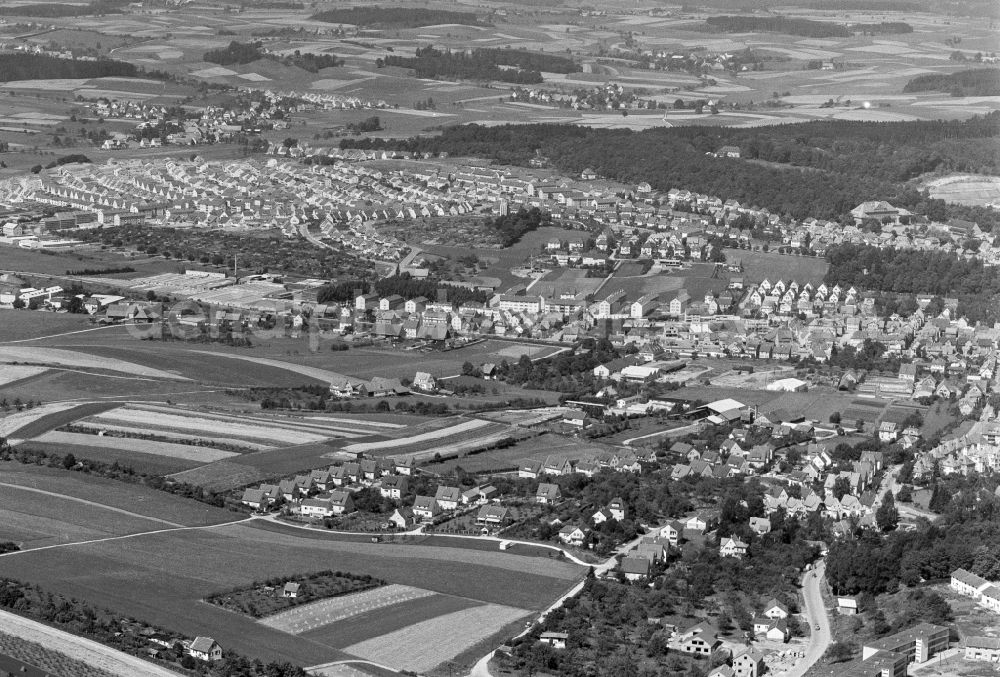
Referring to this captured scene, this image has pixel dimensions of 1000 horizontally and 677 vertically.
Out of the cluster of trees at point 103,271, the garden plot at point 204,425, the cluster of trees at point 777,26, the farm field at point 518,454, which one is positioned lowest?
the cluster of trees at point 103,271

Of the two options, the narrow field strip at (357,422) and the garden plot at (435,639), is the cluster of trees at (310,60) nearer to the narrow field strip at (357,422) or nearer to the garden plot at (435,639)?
the narrow field strip at (357,422)

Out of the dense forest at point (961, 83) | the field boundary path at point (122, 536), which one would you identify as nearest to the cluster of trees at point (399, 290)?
the field boundary path at point (122, 536)

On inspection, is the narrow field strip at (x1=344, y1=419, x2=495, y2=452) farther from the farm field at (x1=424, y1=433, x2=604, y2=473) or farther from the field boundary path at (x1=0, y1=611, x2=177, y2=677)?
the field boundary path at (x1=0, y1=611, x2=177, y2=677)

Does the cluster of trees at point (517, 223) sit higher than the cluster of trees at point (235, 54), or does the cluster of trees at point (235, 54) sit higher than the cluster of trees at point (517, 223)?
the cluster of trees at point (235, 54)

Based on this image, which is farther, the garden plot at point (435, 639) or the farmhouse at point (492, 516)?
the farmhouse at point (492, 516)

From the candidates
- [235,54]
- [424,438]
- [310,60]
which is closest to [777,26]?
[310,60]

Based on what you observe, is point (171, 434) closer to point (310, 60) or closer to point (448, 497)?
point (448, 497)

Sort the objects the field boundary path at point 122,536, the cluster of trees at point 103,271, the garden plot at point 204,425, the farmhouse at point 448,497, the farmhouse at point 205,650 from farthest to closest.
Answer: the cluster of trees at point 103,271 < the garden plot at point 204,425 < the farmhouse at point 448,497 < the field boundary path at point 122,536 < the farmhouse at point 205,650

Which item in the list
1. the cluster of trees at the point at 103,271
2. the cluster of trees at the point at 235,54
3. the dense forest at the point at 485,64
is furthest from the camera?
the cluster of trees at the point at 235,54
